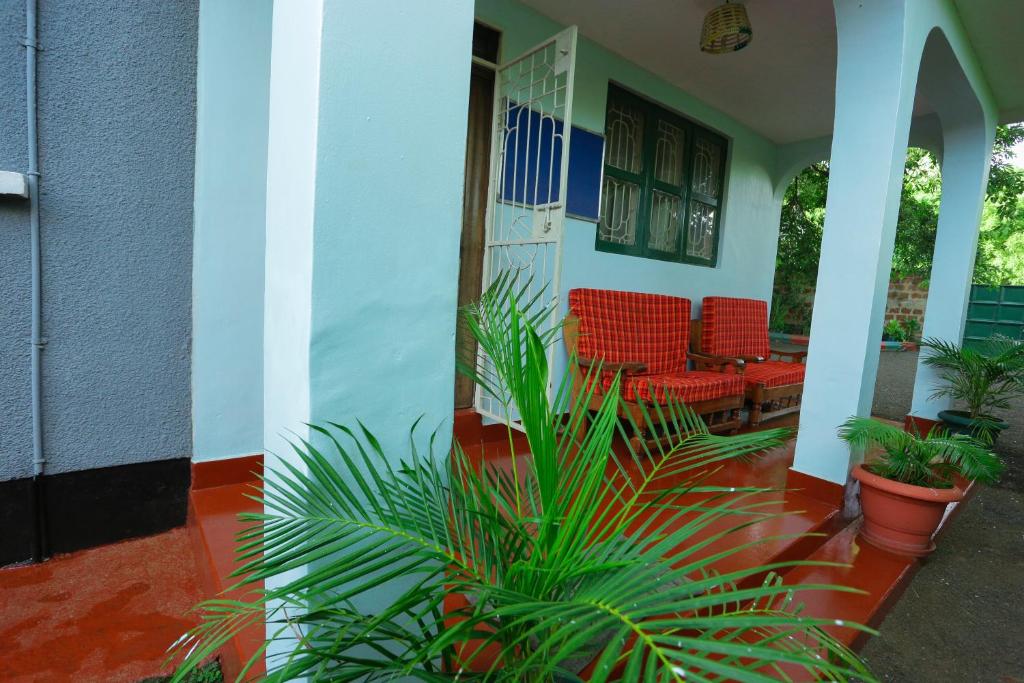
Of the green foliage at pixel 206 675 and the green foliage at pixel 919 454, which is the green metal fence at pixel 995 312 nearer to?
the green foliage at pixel 919 454

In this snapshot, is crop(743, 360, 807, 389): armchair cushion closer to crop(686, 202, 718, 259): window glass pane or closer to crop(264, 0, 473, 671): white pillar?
crop(686, 202, 718, 259): window glass pane

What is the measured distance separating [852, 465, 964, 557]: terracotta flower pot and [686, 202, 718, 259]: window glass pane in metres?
2.75

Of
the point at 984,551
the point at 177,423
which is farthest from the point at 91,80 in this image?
the point at 984,551

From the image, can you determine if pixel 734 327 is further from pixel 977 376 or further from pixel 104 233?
pixel 104 233

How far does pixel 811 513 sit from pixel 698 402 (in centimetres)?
99

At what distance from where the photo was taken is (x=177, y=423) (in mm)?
2254

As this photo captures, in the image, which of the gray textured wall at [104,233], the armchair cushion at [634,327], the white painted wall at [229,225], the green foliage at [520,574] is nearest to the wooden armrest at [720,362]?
the armchair cushion at [634,327]

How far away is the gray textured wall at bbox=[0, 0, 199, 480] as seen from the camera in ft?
6.14

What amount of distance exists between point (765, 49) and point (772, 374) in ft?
8.09

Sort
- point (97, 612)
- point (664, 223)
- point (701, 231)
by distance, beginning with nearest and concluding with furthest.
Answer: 1. point (97, 612)
2. point (664, 223)
3. point (701, 231)

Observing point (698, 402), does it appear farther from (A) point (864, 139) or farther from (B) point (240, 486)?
(B) point (240, 486)

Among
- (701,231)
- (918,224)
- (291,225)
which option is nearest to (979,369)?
(701,231)

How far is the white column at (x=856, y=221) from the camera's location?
96.6 inches

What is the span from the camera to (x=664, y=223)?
4543 mm
